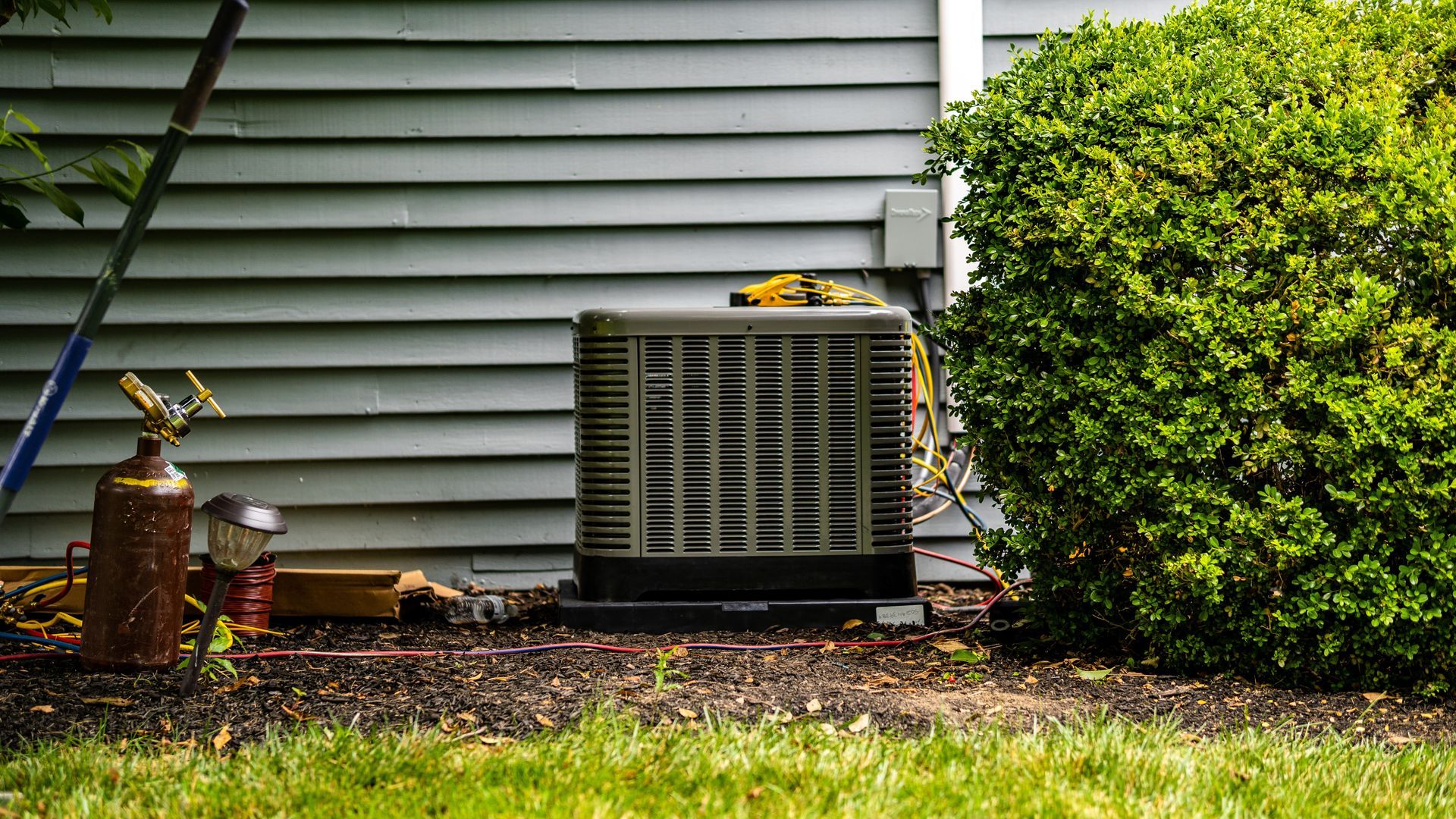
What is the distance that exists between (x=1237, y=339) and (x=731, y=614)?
55.4 inches

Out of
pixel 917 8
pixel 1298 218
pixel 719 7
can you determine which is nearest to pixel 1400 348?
pixel 1298 218

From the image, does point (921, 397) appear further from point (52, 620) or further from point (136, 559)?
point (52, 620)

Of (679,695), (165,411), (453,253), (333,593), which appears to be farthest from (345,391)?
(679,695)

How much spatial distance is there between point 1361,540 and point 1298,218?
702 mm

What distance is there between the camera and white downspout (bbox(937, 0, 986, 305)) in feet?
11.8

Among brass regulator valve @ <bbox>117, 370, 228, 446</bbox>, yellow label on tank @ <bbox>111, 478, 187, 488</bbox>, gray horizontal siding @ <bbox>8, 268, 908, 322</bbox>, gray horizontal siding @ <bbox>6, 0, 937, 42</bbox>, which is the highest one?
gray horizontal siding @ <bbox>6, 0, 937, 42</bbox>

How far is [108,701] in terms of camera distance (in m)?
2.18

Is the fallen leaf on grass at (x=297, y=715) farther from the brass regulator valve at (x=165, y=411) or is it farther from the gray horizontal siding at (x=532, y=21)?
the gray horizontal siding at (x=532, y=21)

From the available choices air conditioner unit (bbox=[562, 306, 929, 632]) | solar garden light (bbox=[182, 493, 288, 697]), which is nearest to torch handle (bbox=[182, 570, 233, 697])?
solar garden light (bbox=[182, 493, 288, 697])

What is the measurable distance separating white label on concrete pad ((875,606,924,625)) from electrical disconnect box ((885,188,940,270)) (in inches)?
47.6

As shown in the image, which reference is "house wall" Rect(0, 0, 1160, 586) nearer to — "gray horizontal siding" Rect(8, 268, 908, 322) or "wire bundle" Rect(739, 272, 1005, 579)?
"gray horizontal siding" Rect(8, 268, 908, 322)

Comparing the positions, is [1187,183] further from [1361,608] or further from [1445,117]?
[1361,608]

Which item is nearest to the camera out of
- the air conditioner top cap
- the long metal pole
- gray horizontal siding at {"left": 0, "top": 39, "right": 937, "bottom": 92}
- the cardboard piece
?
the long metal pole

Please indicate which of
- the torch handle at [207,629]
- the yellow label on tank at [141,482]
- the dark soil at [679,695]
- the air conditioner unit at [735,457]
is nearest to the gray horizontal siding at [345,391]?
the air conditioner unit at [735,457]
